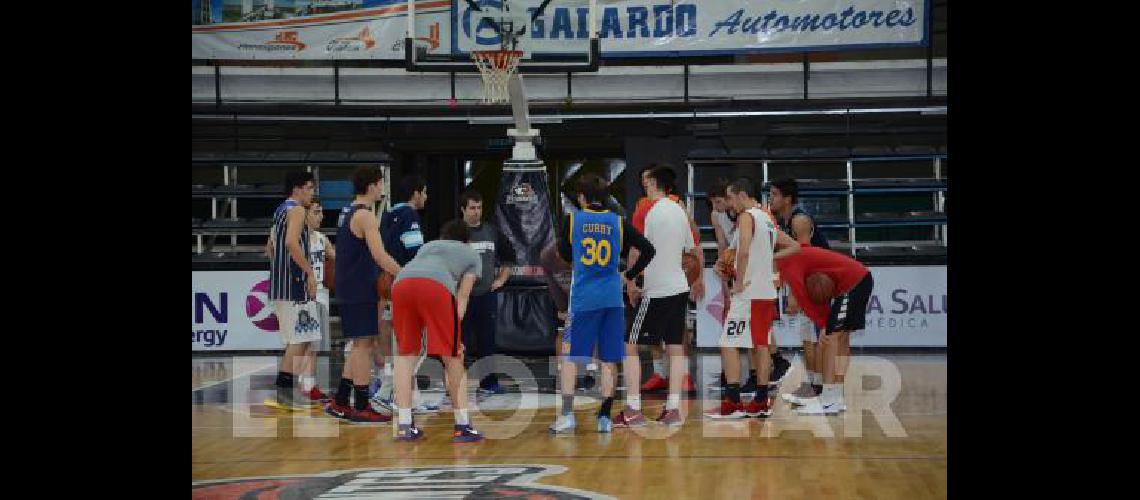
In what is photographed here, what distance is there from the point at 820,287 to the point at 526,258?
13.6 ft

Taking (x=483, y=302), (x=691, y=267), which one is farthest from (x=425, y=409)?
(x=691, y=267)

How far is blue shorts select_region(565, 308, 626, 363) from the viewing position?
847cm

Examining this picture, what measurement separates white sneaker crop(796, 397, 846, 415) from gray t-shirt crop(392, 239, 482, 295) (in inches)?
105

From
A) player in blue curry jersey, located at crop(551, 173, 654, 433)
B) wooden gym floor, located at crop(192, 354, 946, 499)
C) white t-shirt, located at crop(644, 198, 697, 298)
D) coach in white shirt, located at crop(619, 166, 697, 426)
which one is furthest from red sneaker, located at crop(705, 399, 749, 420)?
player in blue curry jersey, located at crop(551, 173, 654, 433)

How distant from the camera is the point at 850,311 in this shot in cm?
941

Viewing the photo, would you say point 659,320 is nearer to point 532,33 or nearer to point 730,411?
point 730,411

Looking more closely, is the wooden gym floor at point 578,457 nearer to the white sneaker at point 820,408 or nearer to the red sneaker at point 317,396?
the white sneaker at point 820,408

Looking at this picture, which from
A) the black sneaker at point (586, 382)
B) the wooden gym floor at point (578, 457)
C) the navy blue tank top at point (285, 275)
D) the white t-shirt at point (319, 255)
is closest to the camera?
the wooden gym floor at point (578, 457)

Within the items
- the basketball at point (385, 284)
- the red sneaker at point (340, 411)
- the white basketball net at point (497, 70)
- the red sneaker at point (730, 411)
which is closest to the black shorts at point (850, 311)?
the red sneaker at point (730, 411)

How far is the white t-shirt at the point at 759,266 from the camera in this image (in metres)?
9.21

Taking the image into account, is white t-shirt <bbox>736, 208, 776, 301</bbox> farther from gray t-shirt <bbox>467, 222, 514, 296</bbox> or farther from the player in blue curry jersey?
gray t-shirt <bbox>467, 222, 514, 296</bbox>
